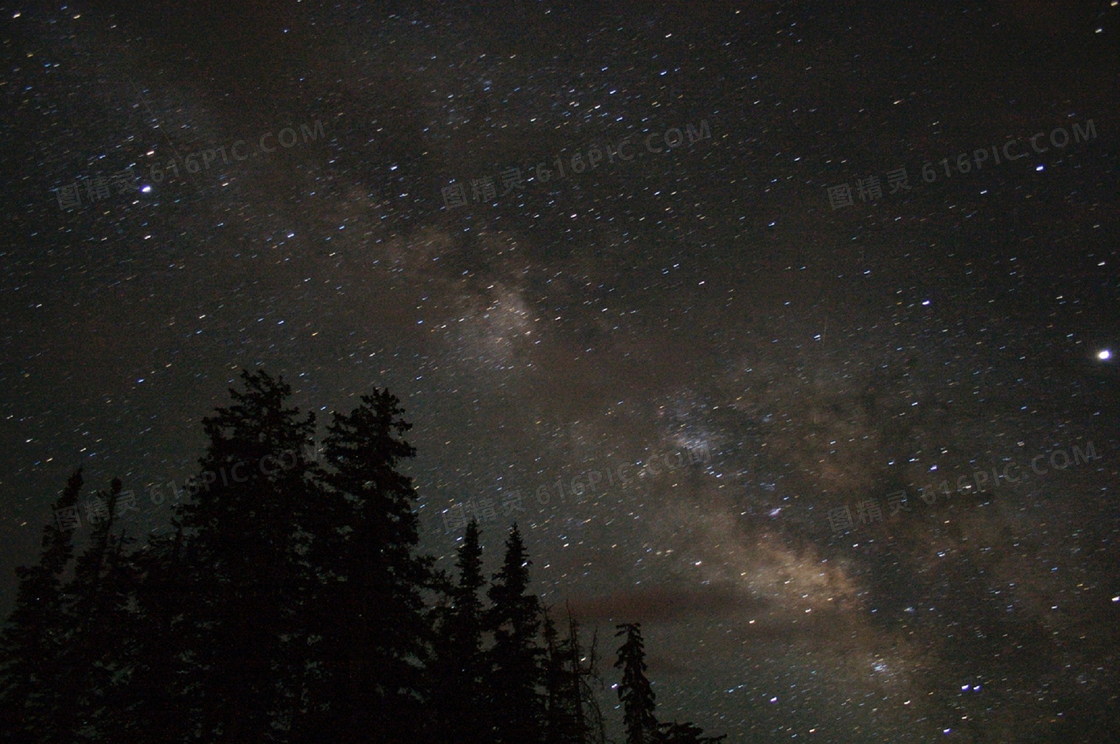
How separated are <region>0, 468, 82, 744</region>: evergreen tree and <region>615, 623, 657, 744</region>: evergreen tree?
2203 cm

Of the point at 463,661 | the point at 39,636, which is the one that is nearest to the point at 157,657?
the point at 463,661

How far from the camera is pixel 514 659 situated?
22.3 metres

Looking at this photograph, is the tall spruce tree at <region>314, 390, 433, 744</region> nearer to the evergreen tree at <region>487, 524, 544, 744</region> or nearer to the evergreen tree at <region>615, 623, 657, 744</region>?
the evergreen tree at <region>487, 524, 544, 744</region>

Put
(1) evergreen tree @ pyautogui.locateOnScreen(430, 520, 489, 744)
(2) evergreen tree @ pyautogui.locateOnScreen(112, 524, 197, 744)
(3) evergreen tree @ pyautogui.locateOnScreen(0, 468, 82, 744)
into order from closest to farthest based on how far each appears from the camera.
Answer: (2) evergreen tree @ pyautogui.locateOnScreen(112, 524, 197, 744) < (1) evergreen tree @ pyautogui.locateOnScreen(430, 520, 489, 744) < (3) evergreen tree @ pyautogui.locateOnScreen(0, 468, 82, 744)

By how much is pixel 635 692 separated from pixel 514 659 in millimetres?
8618

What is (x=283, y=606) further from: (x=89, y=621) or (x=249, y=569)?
(x=89, y=621)

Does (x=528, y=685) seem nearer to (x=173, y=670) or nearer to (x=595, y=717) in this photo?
(x=595, y=717)

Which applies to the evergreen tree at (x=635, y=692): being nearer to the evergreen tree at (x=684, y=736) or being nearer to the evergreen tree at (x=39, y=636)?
the evergreen tree at (x=684, y=736)

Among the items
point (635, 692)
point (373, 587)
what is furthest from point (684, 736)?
point (373, 587)

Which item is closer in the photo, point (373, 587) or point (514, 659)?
point (373, 587)

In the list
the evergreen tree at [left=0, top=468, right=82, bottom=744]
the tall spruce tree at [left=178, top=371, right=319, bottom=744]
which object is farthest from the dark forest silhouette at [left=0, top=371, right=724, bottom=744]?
the evergreen tree at [left=0, top=468, right=82, bottom=744]

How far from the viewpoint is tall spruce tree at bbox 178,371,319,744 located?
14.2 meters

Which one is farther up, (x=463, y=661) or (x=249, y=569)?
(x=249, y=569)

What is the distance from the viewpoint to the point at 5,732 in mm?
23234
